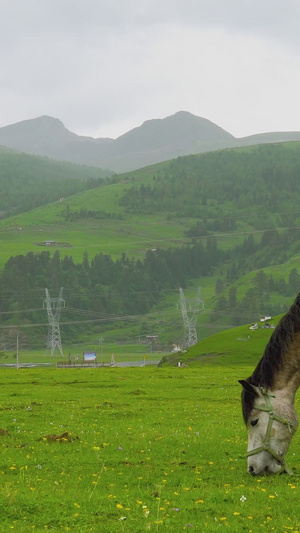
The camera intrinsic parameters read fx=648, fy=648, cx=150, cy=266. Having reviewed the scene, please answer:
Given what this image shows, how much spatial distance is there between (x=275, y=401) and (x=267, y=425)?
56cm

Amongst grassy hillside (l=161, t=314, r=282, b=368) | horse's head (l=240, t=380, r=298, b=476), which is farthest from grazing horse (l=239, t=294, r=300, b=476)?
grassy hillside (l=161, t=314, r=282, b=368)

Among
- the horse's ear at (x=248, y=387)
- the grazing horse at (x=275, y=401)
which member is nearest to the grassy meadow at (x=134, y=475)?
the grazing horse at (x=275, y=401)

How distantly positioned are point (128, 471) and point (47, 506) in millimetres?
4380

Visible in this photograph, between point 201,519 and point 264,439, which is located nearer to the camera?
point 201,519

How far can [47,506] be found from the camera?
1297cm

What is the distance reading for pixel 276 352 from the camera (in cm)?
1454

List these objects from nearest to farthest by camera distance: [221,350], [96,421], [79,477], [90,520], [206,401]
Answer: [90,520] < [79,477] < [96,421] < [206,401] < [221,350]

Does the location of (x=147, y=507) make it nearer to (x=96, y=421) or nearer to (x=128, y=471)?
(x=128, y=471)

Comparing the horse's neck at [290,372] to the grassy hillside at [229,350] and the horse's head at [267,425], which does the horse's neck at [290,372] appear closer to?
the horse's head at [267,425]

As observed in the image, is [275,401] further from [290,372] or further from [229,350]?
[229,350]

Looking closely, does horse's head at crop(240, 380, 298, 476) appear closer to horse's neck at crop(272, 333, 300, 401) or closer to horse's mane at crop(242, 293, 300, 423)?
horse's mane at crop(242, 293, 300, 423)

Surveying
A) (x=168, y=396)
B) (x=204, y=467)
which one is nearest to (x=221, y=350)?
(x=168, y=396)

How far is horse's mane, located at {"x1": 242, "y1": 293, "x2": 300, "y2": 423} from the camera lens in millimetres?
14414

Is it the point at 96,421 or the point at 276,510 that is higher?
the point at 276,510
